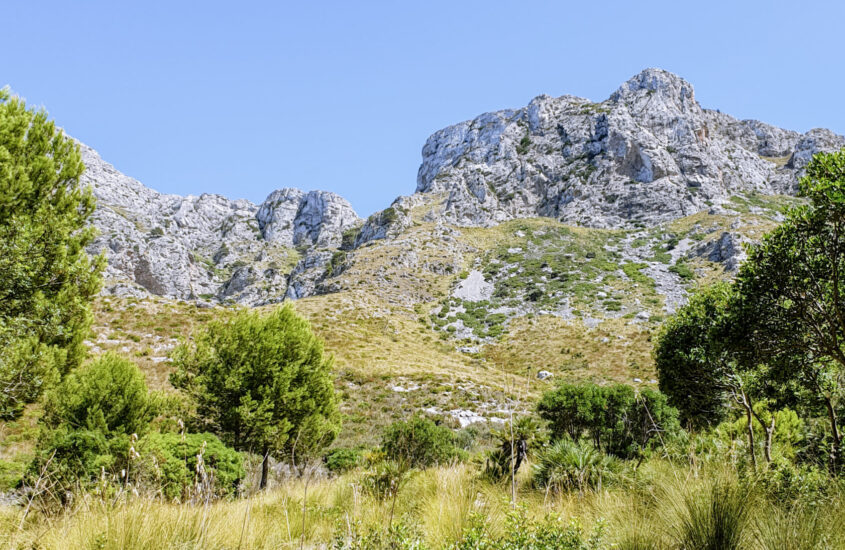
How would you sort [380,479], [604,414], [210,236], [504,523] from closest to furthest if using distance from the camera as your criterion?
[504,523] < [380,479] < [604,414] < [210,236]

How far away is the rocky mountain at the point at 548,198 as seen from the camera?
7331 cm

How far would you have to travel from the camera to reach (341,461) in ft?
49.6

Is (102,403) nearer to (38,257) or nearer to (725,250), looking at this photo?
(38,257)

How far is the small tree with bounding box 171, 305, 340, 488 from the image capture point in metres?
12.5

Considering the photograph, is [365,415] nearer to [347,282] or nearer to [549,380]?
[549,380]

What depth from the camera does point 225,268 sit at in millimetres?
126688

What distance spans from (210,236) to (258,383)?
489ft

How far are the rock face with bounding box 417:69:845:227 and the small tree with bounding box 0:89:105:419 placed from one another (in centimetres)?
8496

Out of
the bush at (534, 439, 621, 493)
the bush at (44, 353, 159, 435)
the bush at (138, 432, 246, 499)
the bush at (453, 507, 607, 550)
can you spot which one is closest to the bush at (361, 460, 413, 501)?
the bush at (534, 439, 621, 493)

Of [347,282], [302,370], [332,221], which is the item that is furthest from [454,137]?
[302,370]

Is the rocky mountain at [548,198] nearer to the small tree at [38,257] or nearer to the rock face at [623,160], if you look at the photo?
the rock face at [623,160]

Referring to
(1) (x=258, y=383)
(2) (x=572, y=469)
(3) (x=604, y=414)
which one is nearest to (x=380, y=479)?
(2) (x=572, y=469)

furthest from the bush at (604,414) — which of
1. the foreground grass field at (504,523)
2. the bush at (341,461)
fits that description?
the foreground grass field at (504,523)

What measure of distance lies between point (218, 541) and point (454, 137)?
137 meters
